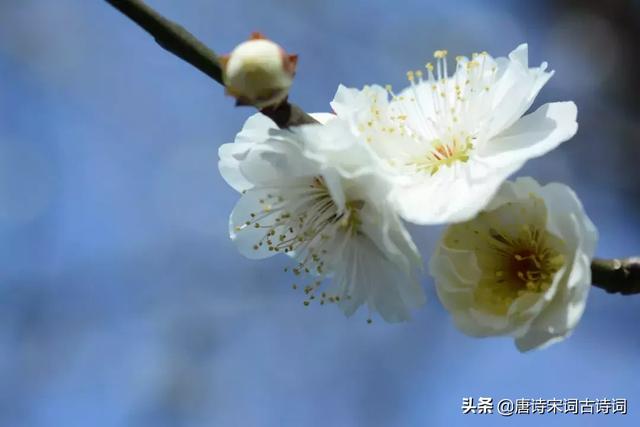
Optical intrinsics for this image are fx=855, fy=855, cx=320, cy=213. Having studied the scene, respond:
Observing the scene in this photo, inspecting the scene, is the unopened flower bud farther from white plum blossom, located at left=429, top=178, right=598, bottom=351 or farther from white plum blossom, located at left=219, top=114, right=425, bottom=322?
white plum blossom, located at left=429, top=178, right=598, bottom=351

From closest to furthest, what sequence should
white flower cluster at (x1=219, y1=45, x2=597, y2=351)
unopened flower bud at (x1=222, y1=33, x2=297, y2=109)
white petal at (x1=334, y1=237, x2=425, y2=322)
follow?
unopened flower bud at (x1=222, y1=33, x2=297, y2=109), white flower cluster at (x1=219, y1=45, x2=597, y2=351), white petal at (x1=334, y1=237, x2=425, y2=322)

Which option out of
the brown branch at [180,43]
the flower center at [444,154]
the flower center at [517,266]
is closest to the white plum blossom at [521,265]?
the flower center at [517,266]

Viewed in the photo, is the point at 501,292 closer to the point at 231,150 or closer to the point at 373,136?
the point at 373,136

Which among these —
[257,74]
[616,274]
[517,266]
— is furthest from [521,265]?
[257,74]

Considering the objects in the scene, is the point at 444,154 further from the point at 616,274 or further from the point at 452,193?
the point at 616,274

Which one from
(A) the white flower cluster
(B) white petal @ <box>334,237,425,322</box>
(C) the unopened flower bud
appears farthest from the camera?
(B) white petal @ <box>334,237,425,322</box>

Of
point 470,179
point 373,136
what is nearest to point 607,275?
point 470,179

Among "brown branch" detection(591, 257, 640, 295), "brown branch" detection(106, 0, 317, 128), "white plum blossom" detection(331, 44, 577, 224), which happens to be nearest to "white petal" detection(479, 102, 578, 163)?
"white plum blossom" detection(331, 44, 577, 224)
